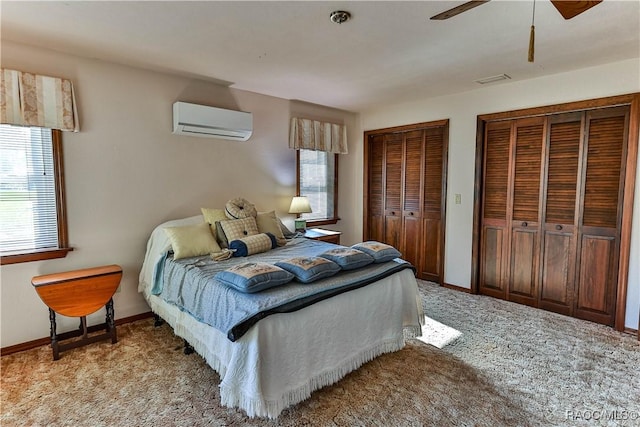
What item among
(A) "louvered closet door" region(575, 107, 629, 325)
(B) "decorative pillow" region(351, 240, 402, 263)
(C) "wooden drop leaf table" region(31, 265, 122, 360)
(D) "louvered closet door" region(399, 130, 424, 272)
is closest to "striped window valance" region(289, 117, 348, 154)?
(D) "louvered closet door" region(399, 130, 424, 272)

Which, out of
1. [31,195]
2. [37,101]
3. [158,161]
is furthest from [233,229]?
[37,101]

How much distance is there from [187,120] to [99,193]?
1.02 m

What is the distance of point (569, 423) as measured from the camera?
1881mm

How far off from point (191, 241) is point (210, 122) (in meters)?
1.27

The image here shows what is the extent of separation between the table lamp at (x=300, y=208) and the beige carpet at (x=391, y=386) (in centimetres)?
191

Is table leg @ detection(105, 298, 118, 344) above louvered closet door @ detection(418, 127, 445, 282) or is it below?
below

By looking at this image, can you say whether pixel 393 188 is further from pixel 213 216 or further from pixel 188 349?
pixel 188 349

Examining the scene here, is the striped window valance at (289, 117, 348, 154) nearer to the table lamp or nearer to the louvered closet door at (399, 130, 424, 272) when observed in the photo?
the table lamp

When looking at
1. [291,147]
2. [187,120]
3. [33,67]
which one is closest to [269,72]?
[187,120]

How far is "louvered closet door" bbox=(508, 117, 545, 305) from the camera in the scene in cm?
351

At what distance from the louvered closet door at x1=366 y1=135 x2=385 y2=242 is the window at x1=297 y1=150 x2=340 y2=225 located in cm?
52

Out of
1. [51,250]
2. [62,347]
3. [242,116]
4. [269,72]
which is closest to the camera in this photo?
[62,347]

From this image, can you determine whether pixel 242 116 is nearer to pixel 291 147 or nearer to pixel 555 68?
pixel 291 147

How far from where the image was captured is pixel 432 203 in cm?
438
